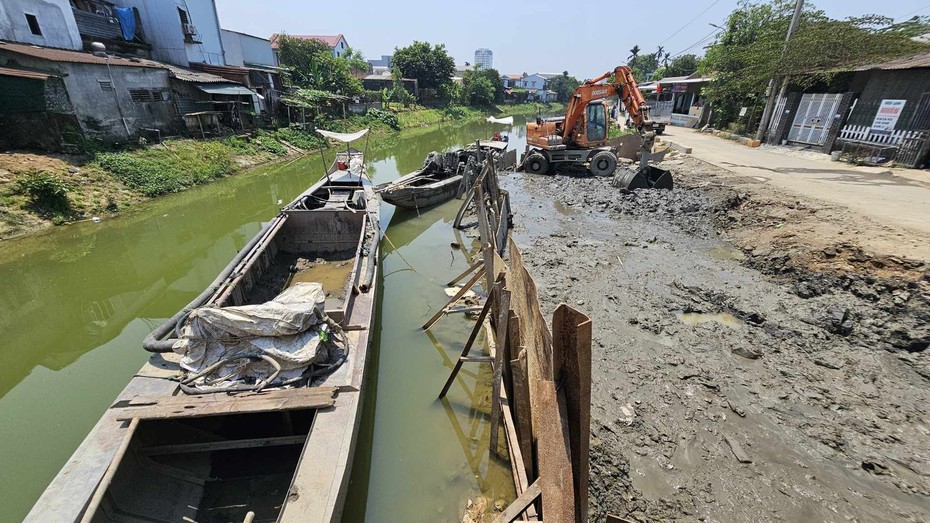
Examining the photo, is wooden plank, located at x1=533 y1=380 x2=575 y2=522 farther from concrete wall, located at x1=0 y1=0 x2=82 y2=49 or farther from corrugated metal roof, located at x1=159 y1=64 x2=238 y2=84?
concrete wall, located at x1=0 y1=0 x2=82 y2=49

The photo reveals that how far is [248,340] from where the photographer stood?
3707 millimetres

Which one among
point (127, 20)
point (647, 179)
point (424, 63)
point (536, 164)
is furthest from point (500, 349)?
point (424, 63)

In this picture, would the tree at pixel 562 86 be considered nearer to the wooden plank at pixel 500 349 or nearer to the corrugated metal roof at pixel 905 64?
the corrugated metal roof at pixel 905 64

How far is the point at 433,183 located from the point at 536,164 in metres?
4.87

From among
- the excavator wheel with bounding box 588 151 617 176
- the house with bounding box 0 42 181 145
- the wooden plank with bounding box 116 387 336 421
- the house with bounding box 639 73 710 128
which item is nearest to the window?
the house with bounding box 0 42 181 145

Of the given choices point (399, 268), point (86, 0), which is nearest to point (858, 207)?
point (399, 268)

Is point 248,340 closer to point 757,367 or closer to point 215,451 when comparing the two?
point 215,451

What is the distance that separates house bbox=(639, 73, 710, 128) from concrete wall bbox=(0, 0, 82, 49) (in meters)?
32.2

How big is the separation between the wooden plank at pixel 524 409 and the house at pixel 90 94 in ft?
52.6

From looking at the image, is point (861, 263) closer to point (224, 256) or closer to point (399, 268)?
point (399, 268)

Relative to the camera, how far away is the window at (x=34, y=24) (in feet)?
46.5

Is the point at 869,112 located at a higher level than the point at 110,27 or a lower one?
lower

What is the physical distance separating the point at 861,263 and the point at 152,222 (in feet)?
53.6

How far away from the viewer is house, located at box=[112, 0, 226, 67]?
2042 cm
